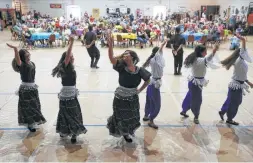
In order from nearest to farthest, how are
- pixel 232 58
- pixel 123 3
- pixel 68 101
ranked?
pixel 68 101 → pixel 232 58 → pixel 123 3

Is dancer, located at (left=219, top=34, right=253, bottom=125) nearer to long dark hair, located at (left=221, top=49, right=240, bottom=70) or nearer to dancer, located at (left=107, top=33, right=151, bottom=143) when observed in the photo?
long dark hair, located at (left=221, top=49, right=240, bottom=70)

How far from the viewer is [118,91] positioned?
396 cm

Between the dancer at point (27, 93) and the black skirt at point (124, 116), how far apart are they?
127 centimetres

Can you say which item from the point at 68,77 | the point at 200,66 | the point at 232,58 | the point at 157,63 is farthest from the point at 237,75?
the point at 68,77

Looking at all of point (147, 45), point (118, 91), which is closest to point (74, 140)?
point (118, 91)

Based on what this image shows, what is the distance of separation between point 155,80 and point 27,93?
2063 mm

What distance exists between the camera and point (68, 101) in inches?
156

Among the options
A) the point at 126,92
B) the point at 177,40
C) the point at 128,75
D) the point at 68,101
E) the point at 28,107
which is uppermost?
the point at 177,40

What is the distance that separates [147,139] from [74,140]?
115 cm

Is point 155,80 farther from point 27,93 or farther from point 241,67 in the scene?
point 27,93

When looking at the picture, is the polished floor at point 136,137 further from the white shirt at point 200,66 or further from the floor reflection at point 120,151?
the white shirt at point 200,66

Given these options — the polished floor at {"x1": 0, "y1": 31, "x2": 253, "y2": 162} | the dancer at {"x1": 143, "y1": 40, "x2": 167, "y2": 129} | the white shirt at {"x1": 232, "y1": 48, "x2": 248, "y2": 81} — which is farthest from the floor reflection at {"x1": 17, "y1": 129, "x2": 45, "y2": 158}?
the white shirt at {"x1": 232, "y1": 48, "x2": 248, "y2": 81}

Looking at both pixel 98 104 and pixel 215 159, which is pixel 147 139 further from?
pixel 98 104

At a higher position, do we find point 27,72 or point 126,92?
point 27,72
